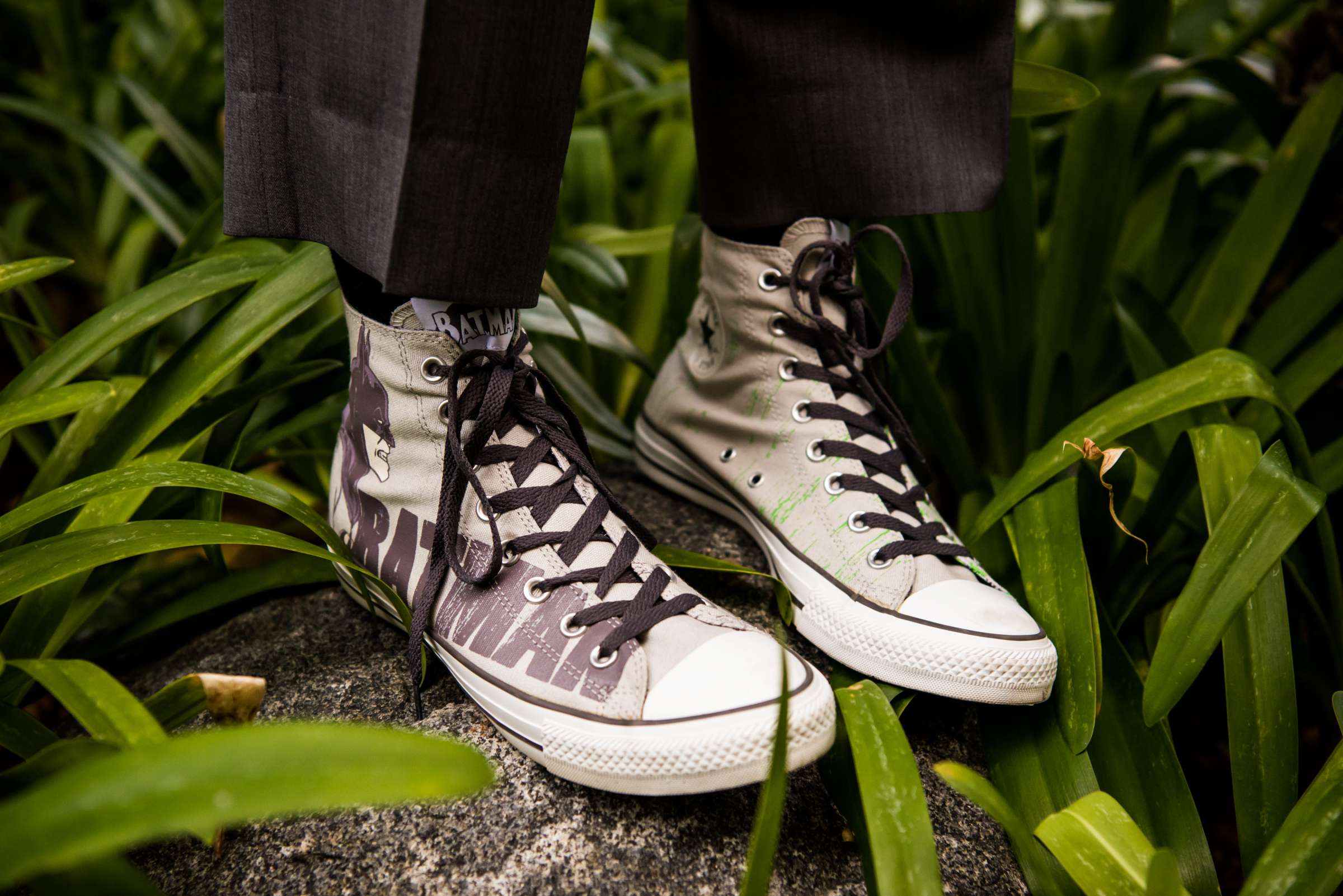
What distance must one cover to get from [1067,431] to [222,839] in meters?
0.76

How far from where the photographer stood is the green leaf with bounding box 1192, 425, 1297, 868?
1.97 ft

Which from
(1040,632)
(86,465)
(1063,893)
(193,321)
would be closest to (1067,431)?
(1040,632)

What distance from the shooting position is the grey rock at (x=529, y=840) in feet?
1.70

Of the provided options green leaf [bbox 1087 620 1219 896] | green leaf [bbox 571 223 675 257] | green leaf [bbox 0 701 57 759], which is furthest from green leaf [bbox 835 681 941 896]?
green leaf [bbox 571 223 675 257]

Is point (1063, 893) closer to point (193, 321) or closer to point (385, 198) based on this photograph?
point (385, 198)

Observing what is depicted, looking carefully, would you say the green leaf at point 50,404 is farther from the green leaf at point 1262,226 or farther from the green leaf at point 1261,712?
the green leaf at point 1262,226

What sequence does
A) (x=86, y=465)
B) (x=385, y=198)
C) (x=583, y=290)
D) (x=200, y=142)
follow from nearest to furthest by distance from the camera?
(x=385, y=198) → (x=86, y=465) → (x=583, y=290) → (x=200, y=142)

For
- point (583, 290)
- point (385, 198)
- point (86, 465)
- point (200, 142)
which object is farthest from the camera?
point (200, 142)

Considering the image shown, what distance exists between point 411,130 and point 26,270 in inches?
18.3

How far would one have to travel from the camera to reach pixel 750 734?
0.50 metres

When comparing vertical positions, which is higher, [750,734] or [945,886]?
[750,734]

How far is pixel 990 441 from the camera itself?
1.11 metres

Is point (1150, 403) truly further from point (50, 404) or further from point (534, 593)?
point (50, 404)

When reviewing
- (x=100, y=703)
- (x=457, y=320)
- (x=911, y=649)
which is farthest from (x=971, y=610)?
(x=100, y=703)
